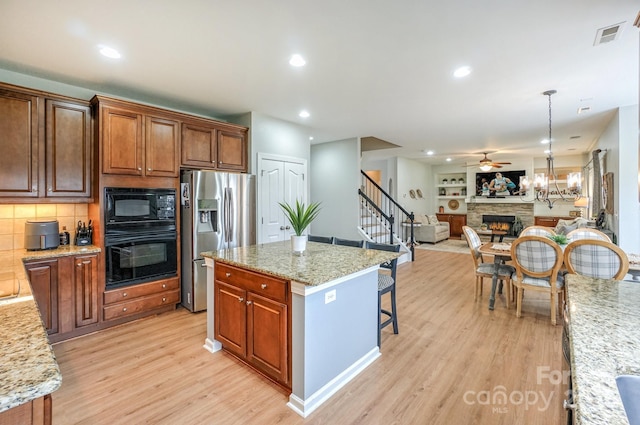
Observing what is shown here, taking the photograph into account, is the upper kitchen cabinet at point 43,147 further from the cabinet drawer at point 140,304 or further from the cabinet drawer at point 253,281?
the cabinet drawer at point 253,281

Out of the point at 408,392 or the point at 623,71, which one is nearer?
the point at 408,392

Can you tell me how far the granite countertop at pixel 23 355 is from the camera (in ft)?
2.61

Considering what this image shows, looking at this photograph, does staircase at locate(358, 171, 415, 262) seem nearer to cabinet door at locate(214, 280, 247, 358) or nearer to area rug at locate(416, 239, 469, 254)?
area rug at locate(416, 239, 469, 254)

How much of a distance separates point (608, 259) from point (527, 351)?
4.04 feet

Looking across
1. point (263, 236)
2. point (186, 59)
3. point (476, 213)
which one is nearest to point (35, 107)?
point (186, 59)

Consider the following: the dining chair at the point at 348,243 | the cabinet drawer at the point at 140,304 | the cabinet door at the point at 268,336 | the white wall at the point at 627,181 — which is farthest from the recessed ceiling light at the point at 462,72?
the cabinet drawer at the point at 140,304

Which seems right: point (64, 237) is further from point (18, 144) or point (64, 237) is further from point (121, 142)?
point (121, 142)

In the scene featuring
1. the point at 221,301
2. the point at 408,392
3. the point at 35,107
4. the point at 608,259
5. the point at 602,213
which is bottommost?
the point at 408,392

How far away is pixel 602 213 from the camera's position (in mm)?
5316

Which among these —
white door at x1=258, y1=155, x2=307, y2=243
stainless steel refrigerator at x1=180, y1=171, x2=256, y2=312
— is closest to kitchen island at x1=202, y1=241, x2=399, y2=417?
stainless steel refrigerator at x1=180, y1=171, x2=256, y2=312

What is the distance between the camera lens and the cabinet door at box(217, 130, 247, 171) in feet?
13.6

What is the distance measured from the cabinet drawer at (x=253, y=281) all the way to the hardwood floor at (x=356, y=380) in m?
0.71

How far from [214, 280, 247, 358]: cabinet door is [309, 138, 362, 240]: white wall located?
383 cm

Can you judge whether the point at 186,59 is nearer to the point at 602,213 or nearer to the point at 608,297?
the point at 608,297
